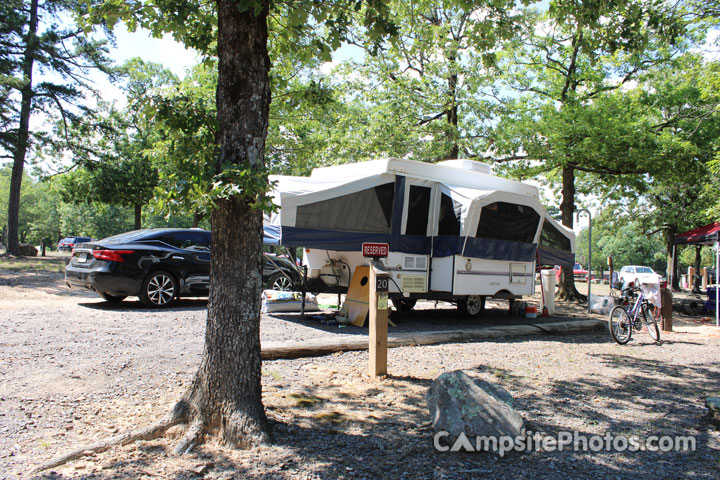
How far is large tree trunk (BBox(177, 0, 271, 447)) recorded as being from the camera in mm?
3930

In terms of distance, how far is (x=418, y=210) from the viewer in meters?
9.76

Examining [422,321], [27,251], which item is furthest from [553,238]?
[27,251]

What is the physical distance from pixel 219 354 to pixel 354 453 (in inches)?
50.5

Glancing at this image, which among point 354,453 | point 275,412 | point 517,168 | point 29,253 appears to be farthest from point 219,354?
point 29,253

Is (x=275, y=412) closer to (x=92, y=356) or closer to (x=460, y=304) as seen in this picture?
(x=92, y=356)

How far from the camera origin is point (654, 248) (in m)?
73.6

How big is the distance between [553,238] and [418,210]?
4.12 m

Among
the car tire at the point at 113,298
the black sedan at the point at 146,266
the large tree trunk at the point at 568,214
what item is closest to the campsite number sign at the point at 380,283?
the black sedan at the point at 146,266

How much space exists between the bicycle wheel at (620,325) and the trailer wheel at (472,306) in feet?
8.81

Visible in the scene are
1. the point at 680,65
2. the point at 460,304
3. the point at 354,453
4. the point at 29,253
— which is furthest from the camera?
the point at 29,253

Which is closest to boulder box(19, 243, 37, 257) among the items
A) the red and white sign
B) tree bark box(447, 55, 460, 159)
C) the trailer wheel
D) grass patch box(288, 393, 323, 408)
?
tree bark box(447, 55, 460, 159)

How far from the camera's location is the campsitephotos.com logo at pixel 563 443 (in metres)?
3.90

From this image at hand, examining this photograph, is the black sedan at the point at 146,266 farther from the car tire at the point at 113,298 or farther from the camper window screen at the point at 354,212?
the camper window screen at the point at 354,212

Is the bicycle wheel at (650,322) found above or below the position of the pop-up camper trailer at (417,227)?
below
